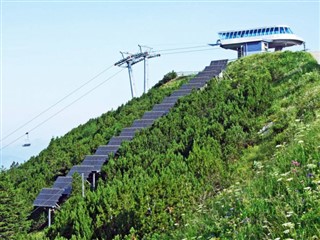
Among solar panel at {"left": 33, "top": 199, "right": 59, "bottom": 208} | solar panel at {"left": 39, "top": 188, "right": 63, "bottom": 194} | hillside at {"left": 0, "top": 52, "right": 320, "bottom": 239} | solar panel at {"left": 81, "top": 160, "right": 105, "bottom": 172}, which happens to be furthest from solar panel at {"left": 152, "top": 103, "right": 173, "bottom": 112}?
solar panel at {"left": 33, "top": 199, "right": 59, "bottom": 208}

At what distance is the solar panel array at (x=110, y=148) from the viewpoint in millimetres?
24906

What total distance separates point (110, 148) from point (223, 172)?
12.9m

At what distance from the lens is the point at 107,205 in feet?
53.5

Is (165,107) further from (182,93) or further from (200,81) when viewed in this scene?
(200,81)

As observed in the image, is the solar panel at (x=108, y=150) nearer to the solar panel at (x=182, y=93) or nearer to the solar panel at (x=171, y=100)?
the solar panel at (x=171, y=100)

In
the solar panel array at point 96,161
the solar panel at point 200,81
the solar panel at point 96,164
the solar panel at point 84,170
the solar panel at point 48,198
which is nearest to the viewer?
the solar panel at point 48,198

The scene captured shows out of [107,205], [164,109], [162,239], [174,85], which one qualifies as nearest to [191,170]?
[107,205]

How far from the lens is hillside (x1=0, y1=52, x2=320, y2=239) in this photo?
29.1 ft

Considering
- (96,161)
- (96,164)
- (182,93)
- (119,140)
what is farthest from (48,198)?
(182,93)

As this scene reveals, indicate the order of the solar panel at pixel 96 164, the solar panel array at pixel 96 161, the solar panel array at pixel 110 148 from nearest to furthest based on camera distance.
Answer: the solar panel array at pixel 110 148 → the solar panel at pixel 96 164 → the solar panel array at pixel 96 161

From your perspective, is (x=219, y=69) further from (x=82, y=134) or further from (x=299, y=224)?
(x=299, y=224)

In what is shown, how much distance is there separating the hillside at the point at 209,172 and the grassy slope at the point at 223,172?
3 centimetres

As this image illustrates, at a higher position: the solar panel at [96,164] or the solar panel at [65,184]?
the solar panel at [96,164]

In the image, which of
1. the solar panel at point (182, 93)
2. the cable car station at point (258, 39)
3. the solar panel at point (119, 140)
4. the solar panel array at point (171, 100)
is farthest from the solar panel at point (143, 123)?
the cable car station at point (258, 39)
